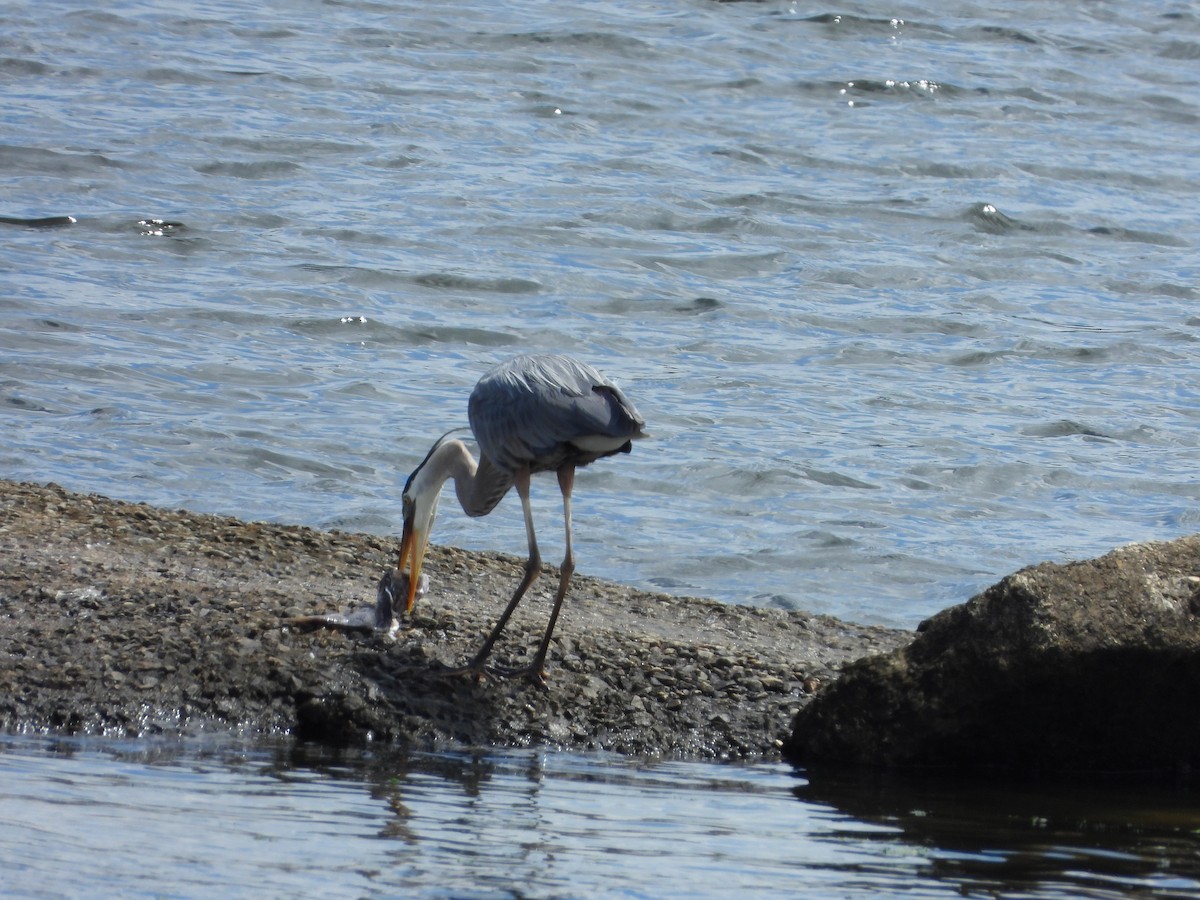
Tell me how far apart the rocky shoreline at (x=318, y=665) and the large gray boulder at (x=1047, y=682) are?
568 mm

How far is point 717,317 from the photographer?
712 inches

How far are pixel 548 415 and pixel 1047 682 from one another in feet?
8.61

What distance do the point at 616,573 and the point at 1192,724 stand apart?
16.4 ft

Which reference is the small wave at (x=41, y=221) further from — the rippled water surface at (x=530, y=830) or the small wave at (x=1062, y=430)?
the rippled water surface at (x=530, y=830)

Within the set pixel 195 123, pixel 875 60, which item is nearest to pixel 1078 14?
pixel 875 60

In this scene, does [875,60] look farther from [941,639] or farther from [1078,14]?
[941,639]

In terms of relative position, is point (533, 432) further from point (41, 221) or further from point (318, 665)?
point (41, 221)

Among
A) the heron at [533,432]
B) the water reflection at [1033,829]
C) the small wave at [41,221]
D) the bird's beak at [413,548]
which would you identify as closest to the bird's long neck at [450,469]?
the heron at [533,432]

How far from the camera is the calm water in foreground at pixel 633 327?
220 inches

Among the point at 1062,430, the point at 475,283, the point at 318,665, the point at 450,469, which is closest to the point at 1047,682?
the point at 318,665

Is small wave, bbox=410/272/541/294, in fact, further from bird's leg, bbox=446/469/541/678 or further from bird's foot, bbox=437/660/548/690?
bird's foot, bbox=437/660/548/690

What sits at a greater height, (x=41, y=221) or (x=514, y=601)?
(x=41, y=221)

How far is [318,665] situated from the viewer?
7.19 metres

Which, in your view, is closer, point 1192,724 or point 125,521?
point 1192,724
